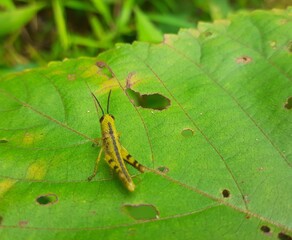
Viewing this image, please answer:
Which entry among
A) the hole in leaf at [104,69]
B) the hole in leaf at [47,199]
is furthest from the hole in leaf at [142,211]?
the hole in leaf at [104,69]

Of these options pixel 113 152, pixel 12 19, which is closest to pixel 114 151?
pixel 113 152

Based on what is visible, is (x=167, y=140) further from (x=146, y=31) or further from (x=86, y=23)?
(x=86, y=23)

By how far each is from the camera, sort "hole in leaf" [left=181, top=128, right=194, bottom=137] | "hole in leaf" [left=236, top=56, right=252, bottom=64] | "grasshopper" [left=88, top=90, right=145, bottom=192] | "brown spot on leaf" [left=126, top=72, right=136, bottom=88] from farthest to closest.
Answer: "hole in leaf" [left=236, top=56, right=252, bottom=64]
"brown spot on leaf" [left=126, top=72, right=136, bottom=88]
"hole in leaf" [left=181, top=128, right=194, bottom=137]
"grasshopper" [left=88, top=90, right=145, bottom=192]

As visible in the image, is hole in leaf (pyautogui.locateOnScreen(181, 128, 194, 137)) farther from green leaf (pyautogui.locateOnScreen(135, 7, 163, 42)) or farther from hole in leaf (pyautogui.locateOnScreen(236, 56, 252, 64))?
green leaf (pyautogui.locateOnScreen(135, 7, 163, 42))

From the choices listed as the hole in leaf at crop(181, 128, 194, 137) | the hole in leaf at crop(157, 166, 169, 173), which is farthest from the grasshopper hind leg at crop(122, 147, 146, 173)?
the hole in leaf at crop(181, 128, 194, 137)

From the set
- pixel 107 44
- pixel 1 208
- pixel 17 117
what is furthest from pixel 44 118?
pixel 107 44

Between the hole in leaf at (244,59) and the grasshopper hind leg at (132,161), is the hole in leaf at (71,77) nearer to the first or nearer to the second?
the grasshopper hind leg at (132,161)
